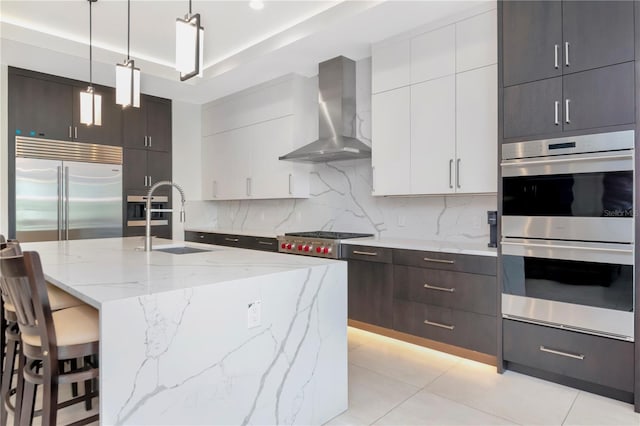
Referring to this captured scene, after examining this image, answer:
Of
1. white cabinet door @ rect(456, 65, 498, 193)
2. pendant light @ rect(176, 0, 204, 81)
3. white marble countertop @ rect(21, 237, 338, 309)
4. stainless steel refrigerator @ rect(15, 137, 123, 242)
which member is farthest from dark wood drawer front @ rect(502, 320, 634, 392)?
stainless steel refrigerator @ rect(15, 137, 123, 242)

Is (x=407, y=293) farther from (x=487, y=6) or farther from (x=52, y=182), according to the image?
(x=52, y=182)

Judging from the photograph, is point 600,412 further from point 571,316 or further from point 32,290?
point 32,290

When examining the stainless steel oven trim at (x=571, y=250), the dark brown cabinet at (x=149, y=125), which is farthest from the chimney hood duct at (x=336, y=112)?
the dark brown cabinet at (x=149, y=125)

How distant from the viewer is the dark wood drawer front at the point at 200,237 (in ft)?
17.0

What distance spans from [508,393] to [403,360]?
75 cm

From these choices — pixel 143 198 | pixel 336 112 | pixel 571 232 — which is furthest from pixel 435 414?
pixel 143 198

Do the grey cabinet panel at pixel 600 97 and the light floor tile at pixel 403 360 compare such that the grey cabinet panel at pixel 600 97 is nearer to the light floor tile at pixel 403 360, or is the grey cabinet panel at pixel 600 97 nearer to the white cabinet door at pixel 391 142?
the white cabinet door at pixel 391 142

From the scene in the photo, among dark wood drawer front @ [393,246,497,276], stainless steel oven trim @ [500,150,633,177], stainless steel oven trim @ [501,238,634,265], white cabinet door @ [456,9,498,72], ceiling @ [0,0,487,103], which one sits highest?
ceiling @ [0,0,487,103]

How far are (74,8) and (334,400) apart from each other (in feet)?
12.1

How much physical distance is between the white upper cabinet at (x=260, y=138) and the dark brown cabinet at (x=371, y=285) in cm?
136

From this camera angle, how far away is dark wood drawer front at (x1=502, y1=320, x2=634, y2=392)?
2.22m

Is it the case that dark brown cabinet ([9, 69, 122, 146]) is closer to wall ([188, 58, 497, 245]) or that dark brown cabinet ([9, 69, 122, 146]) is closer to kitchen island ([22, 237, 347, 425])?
wall ([188, 58, 497, 245])

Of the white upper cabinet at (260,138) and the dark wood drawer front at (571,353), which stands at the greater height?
the white upper cabinet at (260,138)

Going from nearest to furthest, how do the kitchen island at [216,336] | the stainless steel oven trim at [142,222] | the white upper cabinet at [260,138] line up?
the kitchen island at [216,336], the white upper cabinet at [260,138], the stainless steel oven trim at [142,222]
